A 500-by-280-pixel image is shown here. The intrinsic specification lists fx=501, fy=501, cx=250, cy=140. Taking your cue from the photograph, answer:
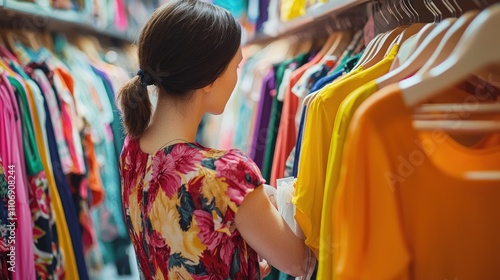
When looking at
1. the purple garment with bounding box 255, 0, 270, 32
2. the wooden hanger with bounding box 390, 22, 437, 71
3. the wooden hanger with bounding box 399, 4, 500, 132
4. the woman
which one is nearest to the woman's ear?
the woman

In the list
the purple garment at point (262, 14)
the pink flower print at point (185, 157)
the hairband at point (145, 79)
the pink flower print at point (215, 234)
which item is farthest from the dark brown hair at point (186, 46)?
the purple garment at point (262, 14)

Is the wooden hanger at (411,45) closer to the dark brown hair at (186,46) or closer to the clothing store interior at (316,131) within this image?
the clothing store interior at (316,131)

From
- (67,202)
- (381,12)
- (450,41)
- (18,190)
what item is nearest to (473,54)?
(450,41)

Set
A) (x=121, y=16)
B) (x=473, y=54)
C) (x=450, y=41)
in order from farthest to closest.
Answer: (x=121, y=16), (x=450, y=41), (x=473, y=54)

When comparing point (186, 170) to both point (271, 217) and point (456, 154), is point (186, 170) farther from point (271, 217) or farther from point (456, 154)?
point (456, 154)

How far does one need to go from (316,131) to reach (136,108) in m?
0.39

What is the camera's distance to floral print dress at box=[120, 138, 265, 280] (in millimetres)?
928

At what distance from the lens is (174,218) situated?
0.97m

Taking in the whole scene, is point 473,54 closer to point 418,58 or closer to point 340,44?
point 418,58

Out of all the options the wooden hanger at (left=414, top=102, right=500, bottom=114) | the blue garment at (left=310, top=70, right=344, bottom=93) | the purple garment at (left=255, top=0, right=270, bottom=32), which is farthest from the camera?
the purple garment at (left=255, top=0, right=270, bottom=32)

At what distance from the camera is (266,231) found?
0.92 meters

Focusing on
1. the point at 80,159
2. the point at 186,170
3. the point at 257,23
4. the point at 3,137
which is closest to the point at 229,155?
the point at 186,170

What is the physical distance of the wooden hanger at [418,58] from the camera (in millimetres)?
776

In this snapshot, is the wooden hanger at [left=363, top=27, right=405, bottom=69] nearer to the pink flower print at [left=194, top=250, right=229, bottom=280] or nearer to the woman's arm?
the woman's arm
